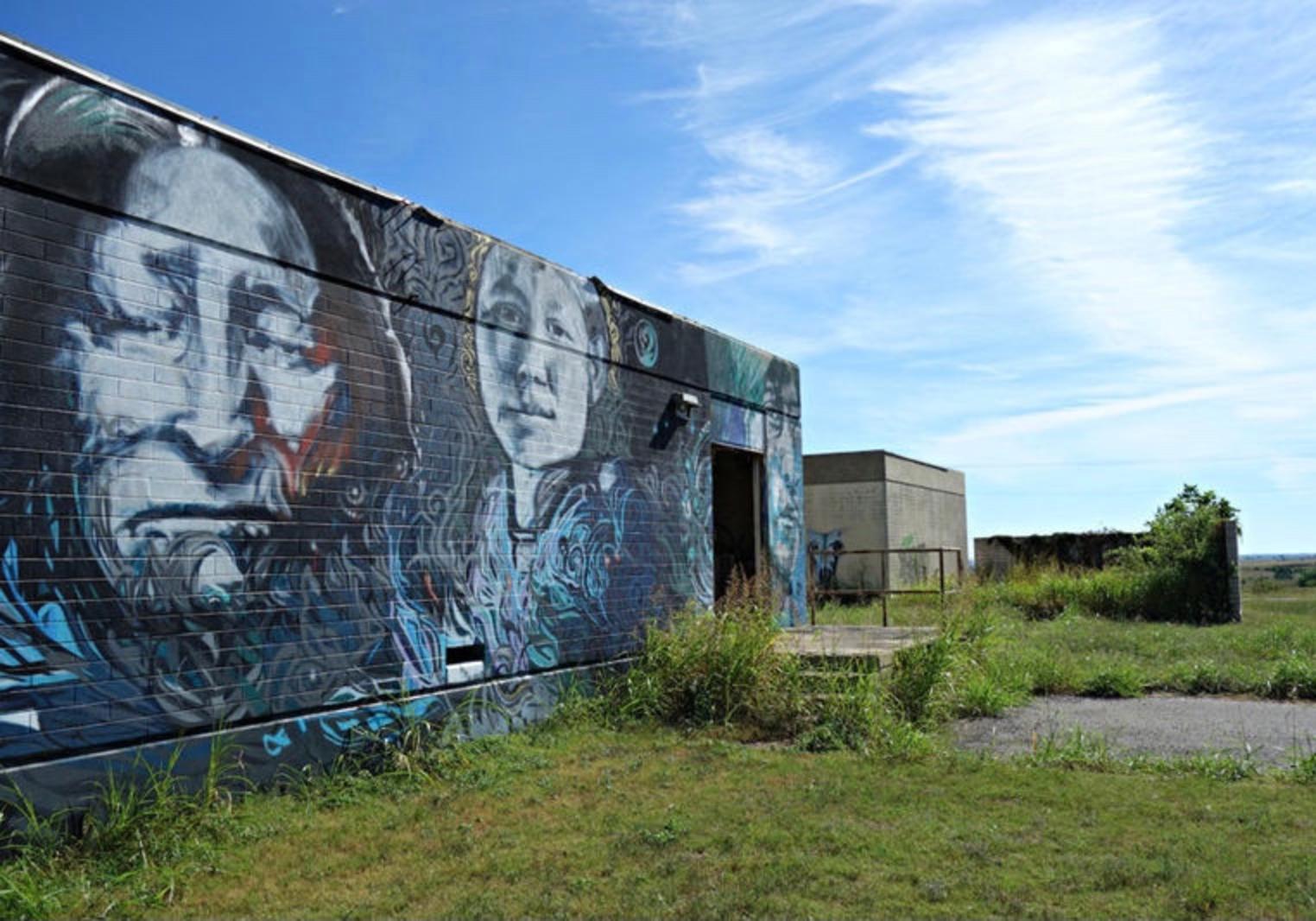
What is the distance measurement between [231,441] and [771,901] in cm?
413

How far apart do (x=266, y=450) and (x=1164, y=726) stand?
24.2ft

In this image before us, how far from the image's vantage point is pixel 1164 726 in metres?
8.58

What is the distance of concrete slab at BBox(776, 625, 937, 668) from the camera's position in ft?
30.3

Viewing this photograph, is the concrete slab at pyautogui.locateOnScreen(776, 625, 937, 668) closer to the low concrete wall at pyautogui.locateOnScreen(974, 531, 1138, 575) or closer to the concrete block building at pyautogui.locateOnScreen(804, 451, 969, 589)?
the concrete block building at pyautogui.locateOnScreen(804, 451, 969, 589)

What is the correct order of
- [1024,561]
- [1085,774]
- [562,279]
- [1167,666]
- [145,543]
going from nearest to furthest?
[145,543] → [1085,774] → [562,279] → [1167,666] → [1024,561]

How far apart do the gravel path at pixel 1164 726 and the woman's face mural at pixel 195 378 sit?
550 centimetres

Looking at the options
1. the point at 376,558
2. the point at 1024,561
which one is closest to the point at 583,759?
the point at 376,558

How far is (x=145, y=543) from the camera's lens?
5730 mm

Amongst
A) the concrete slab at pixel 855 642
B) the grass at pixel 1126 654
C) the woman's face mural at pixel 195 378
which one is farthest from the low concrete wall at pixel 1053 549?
the woman's face mural at pixel 195 378

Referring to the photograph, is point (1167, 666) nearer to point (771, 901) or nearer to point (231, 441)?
point (771, 901)

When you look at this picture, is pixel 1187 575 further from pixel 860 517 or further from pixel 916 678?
pixel 916 678

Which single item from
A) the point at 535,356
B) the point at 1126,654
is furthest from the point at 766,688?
the point at 1126,654

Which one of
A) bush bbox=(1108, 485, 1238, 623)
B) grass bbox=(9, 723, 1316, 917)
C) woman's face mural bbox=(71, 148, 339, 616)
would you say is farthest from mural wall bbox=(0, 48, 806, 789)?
bush bbox=(1108, 485, 1238, 623)

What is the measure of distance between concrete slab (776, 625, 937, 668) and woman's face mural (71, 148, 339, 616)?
4.92m
